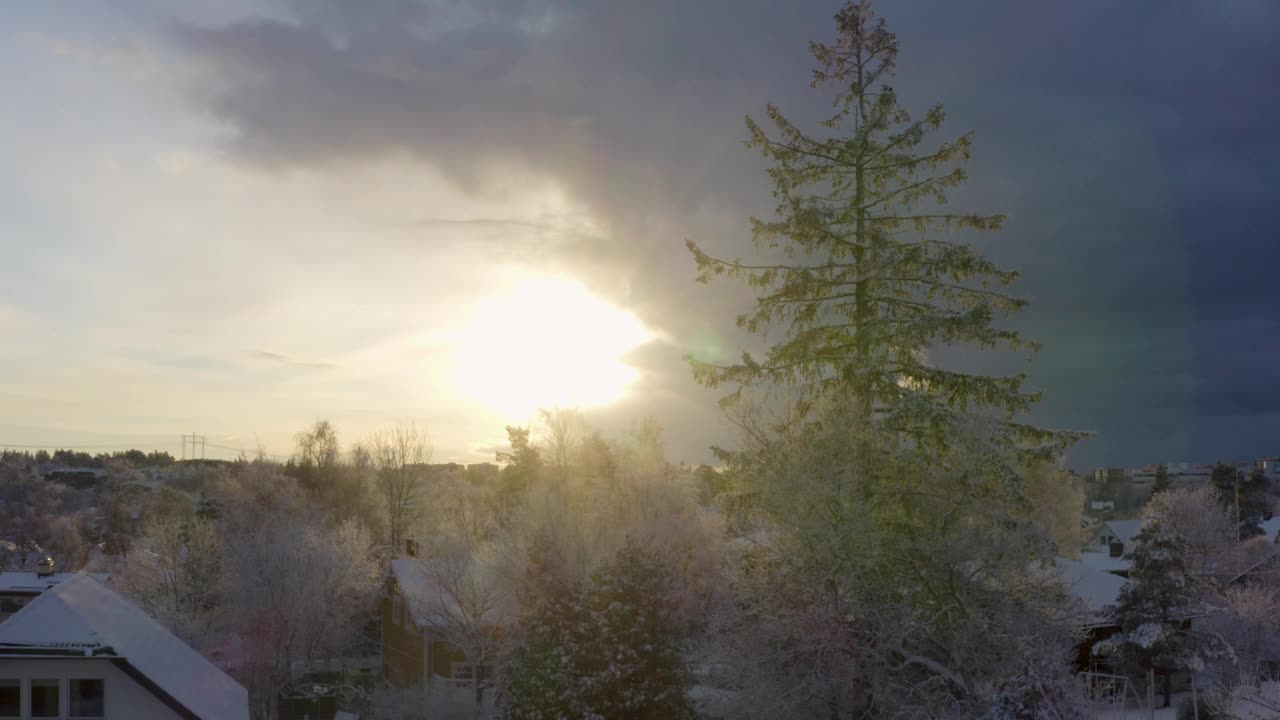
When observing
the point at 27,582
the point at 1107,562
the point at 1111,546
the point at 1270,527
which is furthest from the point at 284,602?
the point at 1270,527

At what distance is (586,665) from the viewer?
2416cm

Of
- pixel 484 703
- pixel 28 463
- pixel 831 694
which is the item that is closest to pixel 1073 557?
pixel 484 703

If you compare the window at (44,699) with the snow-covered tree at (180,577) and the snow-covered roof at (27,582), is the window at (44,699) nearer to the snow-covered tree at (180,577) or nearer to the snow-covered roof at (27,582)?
the snow-covered roof at (27,582)

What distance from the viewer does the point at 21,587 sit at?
32.8m

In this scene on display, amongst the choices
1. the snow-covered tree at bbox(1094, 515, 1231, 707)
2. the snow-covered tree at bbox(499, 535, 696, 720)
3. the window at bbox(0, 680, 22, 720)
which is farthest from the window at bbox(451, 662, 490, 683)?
the snow-covered tree at bbox(1094, 515, 1231, 707)

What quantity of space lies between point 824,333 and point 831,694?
8.34 metres

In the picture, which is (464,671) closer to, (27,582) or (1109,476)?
(27,582)

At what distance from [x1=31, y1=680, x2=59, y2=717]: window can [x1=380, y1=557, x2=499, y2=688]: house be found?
13.6m

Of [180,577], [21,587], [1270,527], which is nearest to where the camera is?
[21,587]

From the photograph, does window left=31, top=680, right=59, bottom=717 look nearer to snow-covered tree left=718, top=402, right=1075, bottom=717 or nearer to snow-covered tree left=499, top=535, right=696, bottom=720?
snow-covered tree left=499, top=535, right=696, bottom=720

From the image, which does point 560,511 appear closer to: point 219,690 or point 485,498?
point 219,690

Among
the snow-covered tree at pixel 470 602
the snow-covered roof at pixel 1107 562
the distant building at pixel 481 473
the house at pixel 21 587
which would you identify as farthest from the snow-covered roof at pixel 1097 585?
the distant building at pixel 481 473

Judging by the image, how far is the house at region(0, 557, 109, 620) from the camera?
105ft

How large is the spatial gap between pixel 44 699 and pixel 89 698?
110cm
